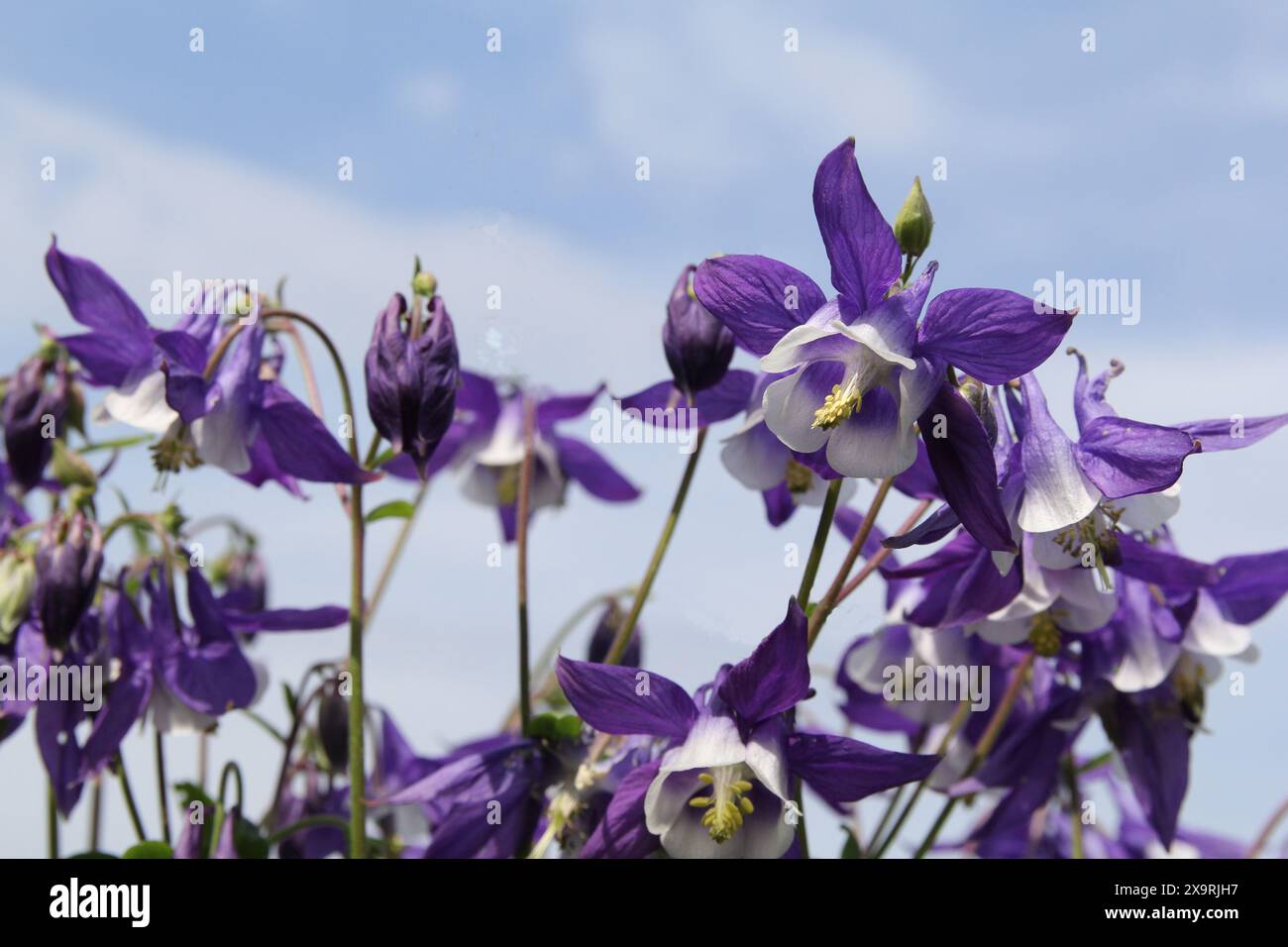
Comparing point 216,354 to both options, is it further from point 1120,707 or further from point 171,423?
point 1120,707

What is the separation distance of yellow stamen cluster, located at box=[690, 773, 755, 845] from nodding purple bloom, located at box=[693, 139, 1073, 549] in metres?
0.43

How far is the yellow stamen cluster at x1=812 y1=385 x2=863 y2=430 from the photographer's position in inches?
63.2

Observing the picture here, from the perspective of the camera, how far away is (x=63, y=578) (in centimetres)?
205

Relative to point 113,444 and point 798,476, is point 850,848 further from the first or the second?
point 113,444

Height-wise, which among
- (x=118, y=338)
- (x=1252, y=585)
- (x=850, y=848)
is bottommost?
(x=850, y=848)

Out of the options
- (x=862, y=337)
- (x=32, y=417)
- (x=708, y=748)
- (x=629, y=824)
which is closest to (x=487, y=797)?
(x=629, y=824)

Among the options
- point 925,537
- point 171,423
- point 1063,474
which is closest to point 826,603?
point 925,537

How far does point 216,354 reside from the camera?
209 centimetres

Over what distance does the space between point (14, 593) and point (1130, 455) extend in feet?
5.48

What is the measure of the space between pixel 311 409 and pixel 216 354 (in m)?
0.17

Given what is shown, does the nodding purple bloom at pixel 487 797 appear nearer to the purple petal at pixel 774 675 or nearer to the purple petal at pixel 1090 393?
the purple petal at pixel 774 675

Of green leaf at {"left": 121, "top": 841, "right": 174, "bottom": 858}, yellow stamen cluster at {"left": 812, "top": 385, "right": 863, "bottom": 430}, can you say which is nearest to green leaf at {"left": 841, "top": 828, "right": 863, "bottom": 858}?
yellow stamen cluster at {"left": 812, "top": 385, "right": 863, "bottom": 430}

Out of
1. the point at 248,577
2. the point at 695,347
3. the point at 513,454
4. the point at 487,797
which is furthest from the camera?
the point at 513,454

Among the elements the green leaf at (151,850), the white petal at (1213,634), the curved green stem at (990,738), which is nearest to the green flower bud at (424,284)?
the green leaf at (151,850)
